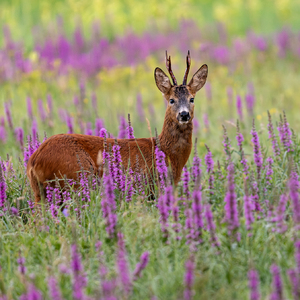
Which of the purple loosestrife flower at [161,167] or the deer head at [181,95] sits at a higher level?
the deer head at [181,95]

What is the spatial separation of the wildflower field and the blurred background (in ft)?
0.20

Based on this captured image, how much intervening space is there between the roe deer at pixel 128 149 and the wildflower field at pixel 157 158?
0.18m

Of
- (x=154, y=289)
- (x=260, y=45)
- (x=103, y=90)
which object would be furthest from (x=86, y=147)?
(x=260, y=45)

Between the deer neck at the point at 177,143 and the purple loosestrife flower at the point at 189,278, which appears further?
the deer neck at the point at 177,143

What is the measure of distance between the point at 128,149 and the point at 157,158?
83 cm

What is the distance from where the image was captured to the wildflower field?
313cm

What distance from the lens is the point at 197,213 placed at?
3248 mm

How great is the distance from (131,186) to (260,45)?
1173cm

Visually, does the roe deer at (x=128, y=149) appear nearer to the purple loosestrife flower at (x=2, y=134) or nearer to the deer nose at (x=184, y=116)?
the deer nose at (x=184, y=116)

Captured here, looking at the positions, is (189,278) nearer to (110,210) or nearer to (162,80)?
(110,210)

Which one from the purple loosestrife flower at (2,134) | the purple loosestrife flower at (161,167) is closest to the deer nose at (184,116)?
the purple loosestrife flower at (161,167)

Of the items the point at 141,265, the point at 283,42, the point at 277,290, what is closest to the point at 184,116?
the point at 141,265

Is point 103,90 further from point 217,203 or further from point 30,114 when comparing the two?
point 217,203

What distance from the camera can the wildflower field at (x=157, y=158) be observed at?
10.3 ft
